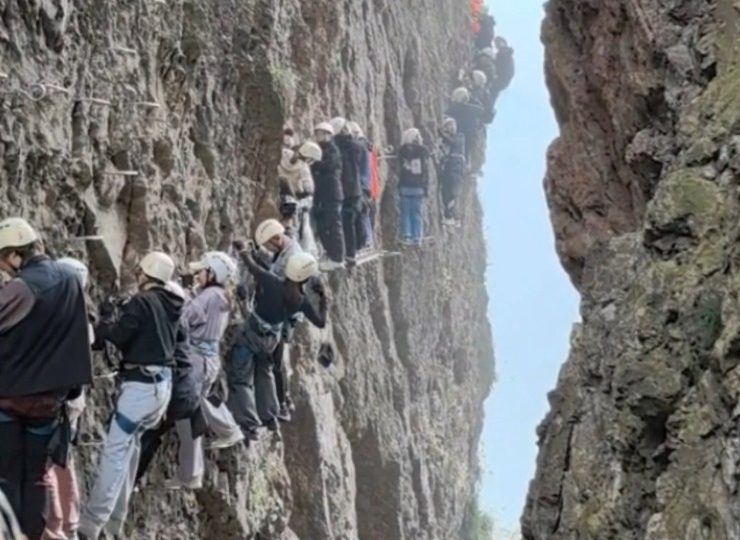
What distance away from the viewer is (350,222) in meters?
14.9

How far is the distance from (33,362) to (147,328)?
53.7 inches

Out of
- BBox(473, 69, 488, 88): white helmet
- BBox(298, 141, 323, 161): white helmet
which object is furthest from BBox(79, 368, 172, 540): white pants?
BBox(473, 69, 488, 88): white helmet

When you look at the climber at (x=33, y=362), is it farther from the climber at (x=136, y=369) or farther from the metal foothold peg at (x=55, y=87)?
the metal foothold peg at (x=55, y=87)

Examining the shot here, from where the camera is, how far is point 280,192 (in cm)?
1288

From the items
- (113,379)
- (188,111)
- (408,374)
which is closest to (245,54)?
(188,111)

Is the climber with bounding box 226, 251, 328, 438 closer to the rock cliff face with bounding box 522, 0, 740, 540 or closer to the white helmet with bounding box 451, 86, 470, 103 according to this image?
the rock cliff face with bounding box 522, 0, 740, 540

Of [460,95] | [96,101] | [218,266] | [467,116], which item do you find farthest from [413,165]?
[96,101]

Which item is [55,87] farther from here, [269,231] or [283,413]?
[283,413]

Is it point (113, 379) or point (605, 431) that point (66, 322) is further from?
point (605, 431)

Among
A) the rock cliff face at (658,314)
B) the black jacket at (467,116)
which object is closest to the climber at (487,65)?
the black jacket at (467,116)

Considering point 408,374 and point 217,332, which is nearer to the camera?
point 217,332

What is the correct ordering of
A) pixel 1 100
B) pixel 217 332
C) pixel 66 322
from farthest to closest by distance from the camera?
pixel 217 332, pixel 1 100, pixel 66 322

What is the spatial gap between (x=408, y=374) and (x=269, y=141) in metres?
10.00

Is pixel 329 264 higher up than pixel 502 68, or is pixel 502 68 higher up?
pixel 502 68
